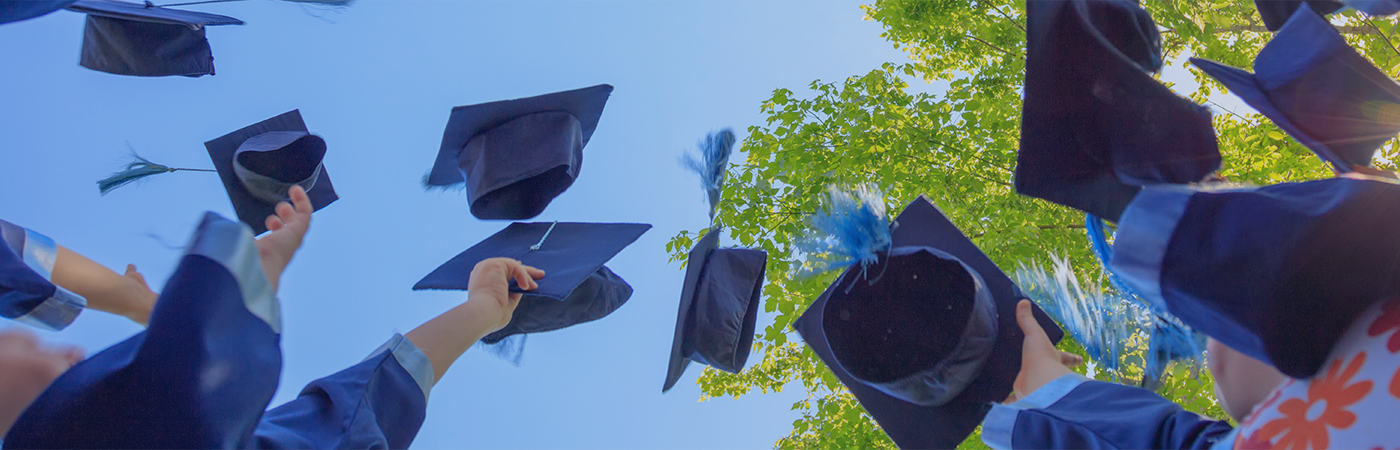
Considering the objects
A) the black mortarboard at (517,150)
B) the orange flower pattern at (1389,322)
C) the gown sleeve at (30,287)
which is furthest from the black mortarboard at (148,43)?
the orange flower pattern at (1389,322)

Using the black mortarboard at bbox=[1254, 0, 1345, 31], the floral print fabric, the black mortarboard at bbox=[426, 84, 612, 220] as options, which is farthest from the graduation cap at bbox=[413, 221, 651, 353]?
the black mortarboard at bbox=[1254, 0, 1345, 31]

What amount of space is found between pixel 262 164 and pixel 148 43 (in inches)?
32.5

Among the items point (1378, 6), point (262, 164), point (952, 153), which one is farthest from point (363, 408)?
point (952, 153)

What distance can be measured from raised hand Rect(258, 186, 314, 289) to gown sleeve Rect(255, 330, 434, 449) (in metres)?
0.34

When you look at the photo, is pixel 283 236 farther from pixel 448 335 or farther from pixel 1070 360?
pixel 1070 360

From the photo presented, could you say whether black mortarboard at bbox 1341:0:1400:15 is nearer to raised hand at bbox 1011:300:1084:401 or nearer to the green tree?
raised hand at bbox 1011:300:1084:401

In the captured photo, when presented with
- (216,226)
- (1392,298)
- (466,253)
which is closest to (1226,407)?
(1392,298)

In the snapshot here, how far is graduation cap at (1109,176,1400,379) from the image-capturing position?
1.05m

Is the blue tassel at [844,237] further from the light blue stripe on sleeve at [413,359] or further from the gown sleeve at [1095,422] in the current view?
the light blue stripe on sleeve at [413,359]

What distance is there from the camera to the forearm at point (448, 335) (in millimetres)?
1898

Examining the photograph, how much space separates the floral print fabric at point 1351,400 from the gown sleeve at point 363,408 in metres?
1.71

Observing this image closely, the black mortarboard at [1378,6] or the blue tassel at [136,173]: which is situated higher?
the black mortarboard at [1378,6]

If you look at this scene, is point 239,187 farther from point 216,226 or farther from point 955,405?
point 955,405

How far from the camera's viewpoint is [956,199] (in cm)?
500
